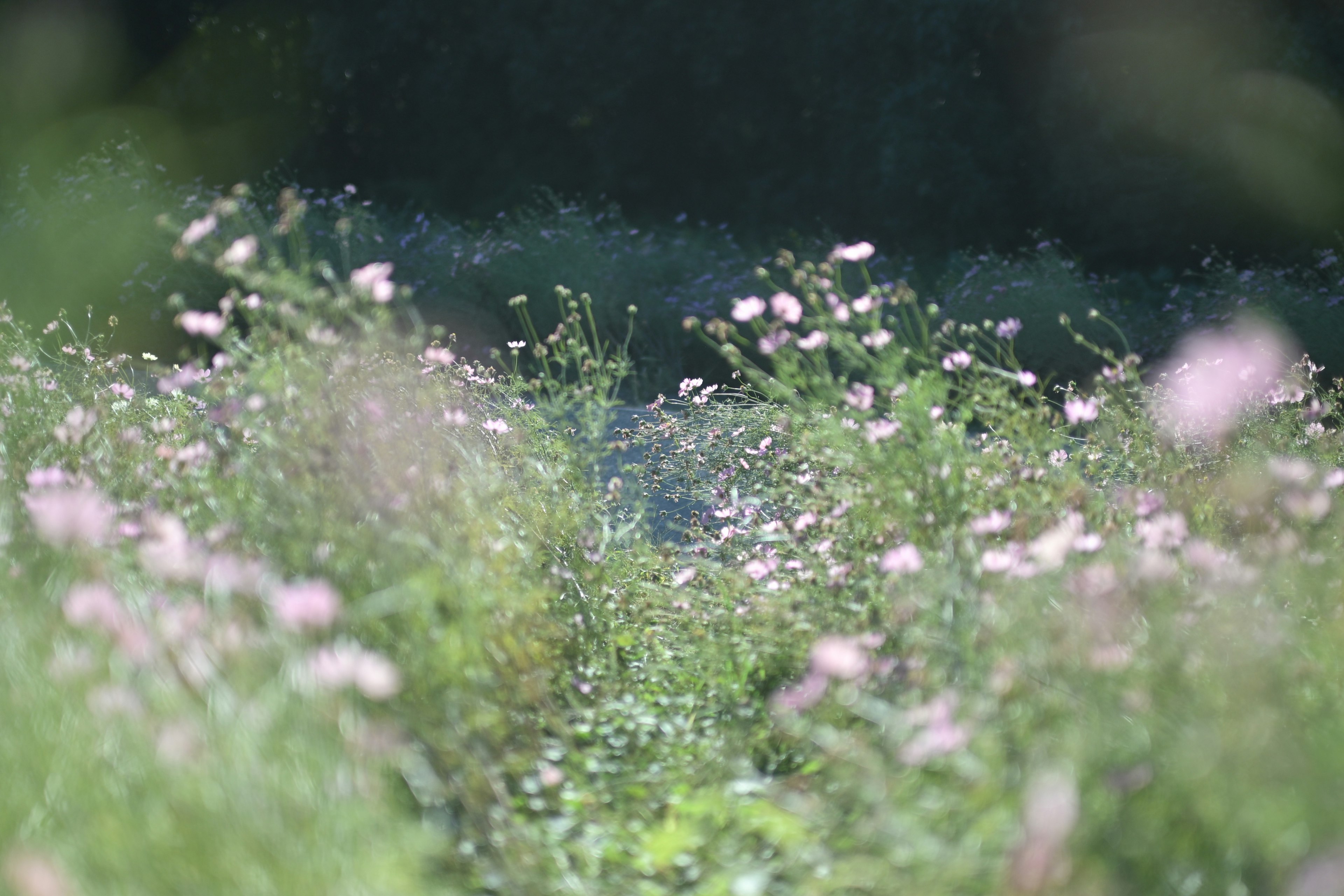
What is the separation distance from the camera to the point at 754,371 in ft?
8.04

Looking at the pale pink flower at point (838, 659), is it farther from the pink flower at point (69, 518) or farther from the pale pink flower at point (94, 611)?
the pink flower at point (69, 518)

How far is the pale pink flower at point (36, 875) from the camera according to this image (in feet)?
3.66

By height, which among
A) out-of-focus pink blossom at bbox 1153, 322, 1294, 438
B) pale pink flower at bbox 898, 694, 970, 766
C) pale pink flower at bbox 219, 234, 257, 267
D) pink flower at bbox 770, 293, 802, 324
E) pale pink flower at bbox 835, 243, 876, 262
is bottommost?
out-of-focus pink blossom at bbox 1153, 322, 1294, 438

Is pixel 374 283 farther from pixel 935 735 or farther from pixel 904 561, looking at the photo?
pixel 935 735

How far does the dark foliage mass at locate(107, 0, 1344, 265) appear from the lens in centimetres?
870

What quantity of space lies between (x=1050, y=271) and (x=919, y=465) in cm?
635

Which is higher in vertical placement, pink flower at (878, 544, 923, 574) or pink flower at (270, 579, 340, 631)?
pink flower at (270, 579, 340, 631)

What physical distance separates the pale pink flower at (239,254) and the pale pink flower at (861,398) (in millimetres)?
1203

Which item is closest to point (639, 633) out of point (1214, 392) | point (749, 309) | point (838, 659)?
point (749, 309)

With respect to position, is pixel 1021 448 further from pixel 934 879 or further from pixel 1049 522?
pixel 934 879

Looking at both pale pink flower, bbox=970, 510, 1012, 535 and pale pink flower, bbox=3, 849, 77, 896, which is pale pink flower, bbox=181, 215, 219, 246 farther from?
pale pink flower, bbox=970, 510, 1012, 535

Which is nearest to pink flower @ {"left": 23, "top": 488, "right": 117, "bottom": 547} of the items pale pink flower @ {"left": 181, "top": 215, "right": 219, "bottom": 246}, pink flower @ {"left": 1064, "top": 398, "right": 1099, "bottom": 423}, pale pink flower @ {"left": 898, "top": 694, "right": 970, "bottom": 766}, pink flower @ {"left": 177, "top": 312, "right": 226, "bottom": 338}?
pink flower @ {"left": 177, "top": 312, "right": 226, "bottom": 338}

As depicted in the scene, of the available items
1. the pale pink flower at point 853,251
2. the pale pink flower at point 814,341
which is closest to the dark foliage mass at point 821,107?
the pale pink flower at point 853,251

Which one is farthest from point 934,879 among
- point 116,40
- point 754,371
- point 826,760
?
point 116,40
